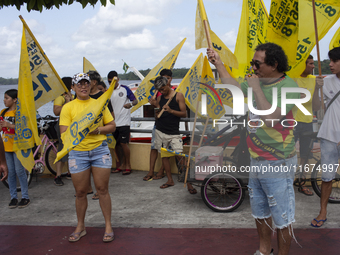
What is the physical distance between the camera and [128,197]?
5.72m

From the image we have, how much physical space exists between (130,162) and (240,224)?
361 cm

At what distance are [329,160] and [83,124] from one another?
10.1 ft

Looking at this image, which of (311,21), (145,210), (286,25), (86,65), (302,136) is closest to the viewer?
(311,21)

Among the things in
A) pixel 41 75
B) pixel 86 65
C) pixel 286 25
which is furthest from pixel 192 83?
pixel 86 65

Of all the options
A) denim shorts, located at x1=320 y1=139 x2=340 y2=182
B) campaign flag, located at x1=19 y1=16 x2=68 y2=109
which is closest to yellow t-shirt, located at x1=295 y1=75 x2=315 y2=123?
denim shorts, located at x1=320 y1=139 x2=340 y2=182

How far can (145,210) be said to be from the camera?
16.7 ft

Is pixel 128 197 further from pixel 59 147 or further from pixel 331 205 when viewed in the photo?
pixel 331 205

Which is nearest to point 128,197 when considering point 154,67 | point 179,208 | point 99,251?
point 179,208

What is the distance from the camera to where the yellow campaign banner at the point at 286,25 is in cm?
465

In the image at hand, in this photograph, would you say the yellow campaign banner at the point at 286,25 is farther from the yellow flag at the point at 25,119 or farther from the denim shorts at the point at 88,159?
the yellow flag at the point at 25,119

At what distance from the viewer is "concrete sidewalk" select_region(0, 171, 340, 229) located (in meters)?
4.56

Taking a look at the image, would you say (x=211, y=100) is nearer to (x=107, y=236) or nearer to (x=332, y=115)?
(x=332, y=115)

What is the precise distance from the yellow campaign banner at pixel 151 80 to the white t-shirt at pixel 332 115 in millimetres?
3480

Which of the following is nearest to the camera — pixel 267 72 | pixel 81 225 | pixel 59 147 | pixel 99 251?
pixel 267 72
